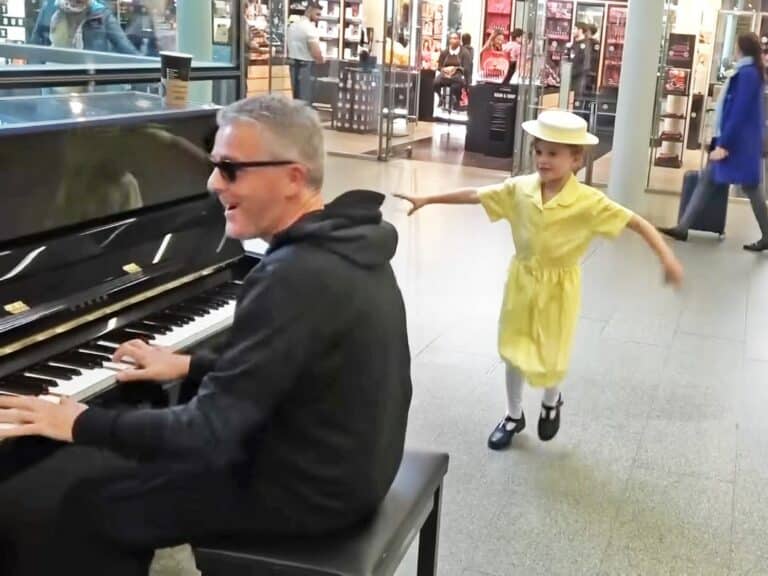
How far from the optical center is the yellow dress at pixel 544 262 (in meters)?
3.41

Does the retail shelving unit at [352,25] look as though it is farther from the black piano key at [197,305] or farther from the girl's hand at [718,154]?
the black piano key at [197,305]

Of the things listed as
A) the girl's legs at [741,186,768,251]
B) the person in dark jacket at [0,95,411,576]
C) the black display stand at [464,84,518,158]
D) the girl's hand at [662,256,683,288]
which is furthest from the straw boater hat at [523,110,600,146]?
the black display stand at [464,84,518,158]

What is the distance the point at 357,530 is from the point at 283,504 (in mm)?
183

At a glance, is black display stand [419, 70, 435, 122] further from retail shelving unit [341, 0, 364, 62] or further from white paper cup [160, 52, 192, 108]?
white paper cup [160, 52, 192, 108]

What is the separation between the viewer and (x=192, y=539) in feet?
6.33

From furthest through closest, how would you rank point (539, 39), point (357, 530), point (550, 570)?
point (539, 39), point (550, 570), point (357, 530)

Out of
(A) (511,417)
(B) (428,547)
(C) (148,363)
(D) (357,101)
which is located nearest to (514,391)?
(A) (511,417)

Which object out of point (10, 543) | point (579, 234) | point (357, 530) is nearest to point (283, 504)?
point (357, 530)

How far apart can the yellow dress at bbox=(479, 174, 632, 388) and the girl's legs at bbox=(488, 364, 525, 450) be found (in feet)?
0.44

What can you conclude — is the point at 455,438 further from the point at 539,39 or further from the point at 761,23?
the point at 761,23

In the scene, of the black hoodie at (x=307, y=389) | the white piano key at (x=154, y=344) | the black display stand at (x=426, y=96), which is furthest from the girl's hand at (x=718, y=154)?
the black display stand at (x=426, y=96)

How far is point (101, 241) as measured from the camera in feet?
7.82

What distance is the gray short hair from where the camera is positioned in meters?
1.80

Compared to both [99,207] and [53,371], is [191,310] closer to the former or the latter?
[99,207]
